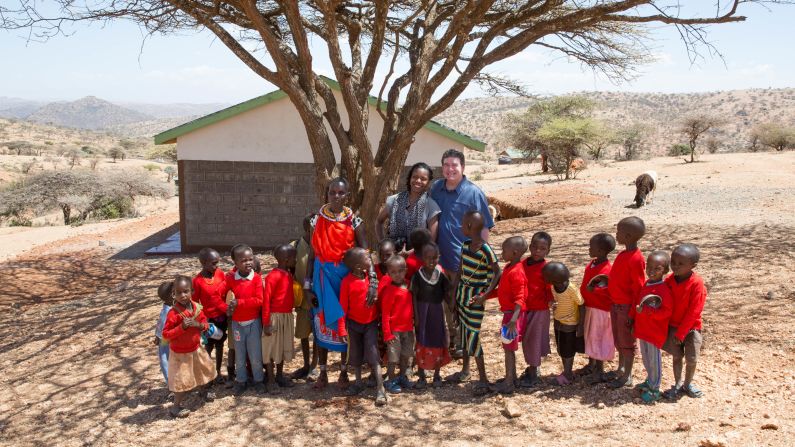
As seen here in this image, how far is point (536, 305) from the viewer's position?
4.16 meters

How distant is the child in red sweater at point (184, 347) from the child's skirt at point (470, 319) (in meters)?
1.83

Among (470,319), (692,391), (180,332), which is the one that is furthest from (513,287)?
(180,332)

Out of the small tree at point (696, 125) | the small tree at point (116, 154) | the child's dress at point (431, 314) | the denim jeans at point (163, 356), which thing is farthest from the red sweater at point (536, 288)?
the small tree at point (116, 154)

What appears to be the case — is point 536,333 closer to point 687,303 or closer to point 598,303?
point 598,303

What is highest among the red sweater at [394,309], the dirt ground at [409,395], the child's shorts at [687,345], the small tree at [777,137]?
the small tree at [777,137]

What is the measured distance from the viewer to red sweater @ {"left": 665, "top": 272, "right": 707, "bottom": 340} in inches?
146

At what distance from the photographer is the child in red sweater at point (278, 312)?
4297mm

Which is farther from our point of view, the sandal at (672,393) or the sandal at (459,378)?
the sandal at (459,378)

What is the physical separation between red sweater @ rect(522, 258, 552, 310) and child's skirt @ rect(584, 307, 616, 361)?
1.07 feet

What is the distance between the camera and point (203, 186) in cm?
1130

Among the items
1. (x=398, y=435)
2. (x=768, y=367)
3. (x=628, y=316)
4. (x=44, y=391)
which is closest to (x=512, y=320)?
(x=628, y=316)

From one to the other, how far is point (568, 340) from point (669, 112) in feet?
224

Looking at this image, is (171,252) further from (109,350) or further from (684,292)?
(684,292)

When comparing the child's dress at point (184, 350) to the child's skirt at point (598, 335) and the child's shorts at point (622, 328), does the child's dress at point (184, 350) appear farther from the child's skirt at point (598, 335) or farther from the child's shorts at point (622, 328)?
the child's shorts at point (622, 328)
